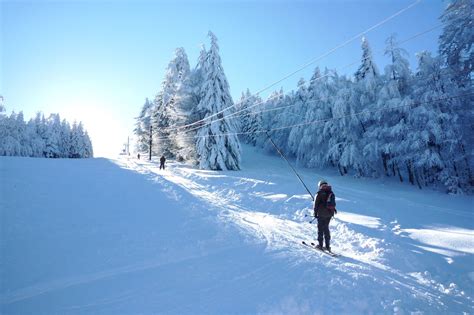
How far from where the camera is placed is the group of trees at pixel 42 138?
2250 inches

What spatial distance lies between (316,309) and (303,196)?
1058cm

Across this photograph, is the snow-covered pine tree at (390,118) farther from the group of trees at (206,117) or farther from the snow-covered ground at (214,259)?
the group of trees at (206,117)

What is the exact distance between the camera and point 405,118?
23.9 metres

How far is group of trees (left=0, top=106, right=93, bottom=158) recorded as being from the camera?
57.2 meters

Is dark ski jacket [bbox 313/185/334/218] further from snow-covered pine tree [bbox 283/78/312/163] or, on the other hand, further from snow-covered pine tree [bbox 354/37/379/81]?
snow-covered pine tree [bbox 283/78/312/163]

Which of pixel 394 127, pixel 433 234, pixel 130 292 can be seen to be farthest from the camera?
pixel 394 127

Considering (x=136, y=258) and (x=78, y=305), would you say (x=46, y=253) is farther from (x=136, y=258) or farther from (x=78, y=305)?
(x=78, y=305)

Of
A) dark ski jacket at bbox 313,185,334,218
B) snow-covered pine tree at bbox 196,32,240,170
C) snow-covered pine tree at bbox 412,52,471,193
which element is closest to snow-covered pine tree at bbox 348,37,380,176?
snow-covered pine tree at bbox 412,52,471,193

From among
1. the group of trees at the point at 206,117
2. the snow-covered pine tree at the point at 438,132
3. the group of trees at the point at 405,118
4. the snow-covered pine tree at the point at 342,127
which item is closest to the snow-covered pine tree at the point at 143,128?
the group of trees at the point at 206,117

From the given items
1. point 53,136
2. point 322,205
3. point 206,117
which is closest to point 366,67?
point 206,117

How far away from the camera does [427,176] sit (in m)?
23.7

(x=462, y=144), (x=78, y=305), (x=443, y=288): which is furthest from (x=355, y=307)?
(x=462, y=144)

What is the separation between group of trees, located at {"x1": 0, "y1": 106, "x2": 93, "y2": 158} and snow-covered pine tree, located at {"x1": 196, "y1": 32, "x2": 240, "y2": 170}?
49763 millimetres

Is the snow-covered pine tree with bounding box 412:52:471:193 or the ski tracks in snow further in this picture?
the snow-covered pine tree with bounding box 412:52:471:193
